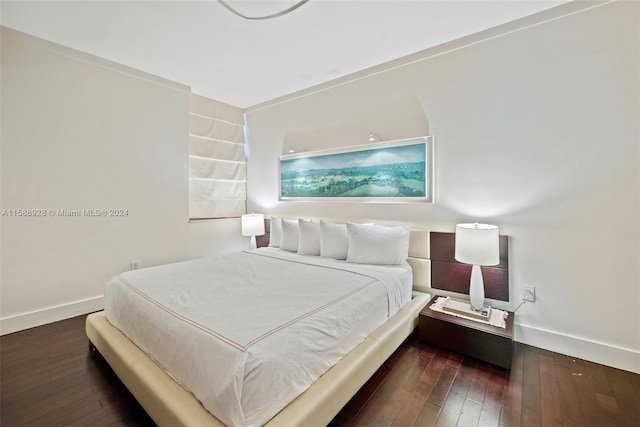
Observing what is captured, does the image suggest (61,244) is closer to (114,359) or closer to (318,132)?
(114,359)

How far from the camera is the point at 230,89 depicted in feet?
12.0

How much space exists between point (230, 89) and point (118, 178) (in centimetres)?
176

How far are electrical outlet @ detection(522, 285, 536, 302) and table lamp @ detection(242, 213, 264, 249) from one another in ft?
10.3

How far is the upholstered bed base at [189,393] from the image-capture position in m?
1.19

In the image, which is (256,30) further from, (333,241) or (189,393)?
(189,393)

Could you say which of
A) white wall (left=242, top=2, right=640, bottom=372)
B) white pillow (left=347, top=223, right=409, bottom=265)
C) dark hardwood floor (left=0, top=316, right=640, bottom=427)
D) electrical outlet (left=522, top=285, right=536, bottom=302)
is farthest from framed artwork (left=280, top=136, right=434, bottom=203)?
dark hardwood floor (left=0, top=316, right=640, bottom=427)

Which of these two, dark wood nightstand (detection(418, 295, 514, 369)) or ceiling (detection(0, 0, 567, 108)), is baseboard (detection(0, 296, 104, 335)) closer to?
ceiling (detection(0, 0, 567, 108))

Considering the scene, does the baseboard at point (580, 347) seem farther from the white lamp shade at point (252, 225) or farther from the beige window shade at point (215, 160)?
the beige window shade at point (215, 160)

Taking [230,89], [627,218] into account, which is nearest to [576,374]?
[627,218]

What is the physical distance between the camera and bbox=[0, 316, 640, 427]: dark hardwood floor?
1.52 metres

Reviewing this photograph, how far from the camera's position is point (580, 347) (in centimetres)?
207

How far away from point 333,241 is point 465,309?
54.2 inches

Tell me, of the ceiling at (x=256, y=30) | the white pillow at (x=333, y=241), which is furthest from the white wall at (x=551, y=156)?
the white pillow at (x=333, y=241)

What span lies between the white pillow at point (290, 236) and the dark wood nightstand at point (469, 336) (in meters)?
1.63
